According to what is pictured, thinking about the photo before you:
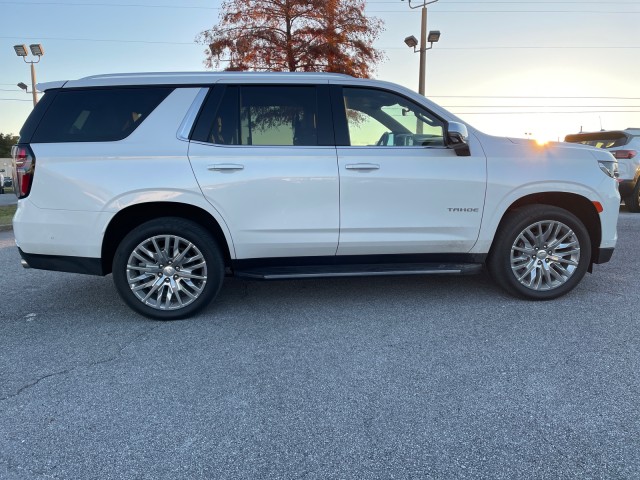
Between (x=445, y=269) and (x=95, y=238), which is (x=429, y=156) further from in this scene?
(x=95, y=238)

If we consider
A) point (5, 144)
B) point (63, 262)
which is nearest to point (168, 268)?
point (63, 262)

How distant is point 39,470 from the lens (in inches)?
79.7

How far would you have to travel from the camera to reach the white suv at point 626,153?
1002 centimetres

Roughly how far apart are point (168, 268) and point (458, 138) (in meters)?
2.60

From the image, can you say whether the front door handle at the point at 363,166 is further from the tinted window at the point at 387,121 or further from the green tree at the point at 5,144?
the green tree at the point at 5,144

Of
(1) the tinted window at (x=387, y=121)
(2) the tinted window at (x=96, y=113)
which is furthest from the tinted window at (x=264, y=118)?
(2) the tinted window at (x=96, y=113)

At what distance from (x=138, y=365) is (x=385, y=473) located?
1825 mm

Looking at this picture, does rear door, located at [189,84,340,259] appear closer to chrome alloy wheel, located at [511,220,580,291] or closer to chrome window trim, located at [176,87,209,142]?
chrome window trim, located at [176,87,209,142]

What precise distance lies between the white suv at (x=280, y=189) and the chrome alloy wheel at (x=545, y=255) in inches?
0.5

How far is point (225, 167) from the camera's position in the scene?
3.70 metres

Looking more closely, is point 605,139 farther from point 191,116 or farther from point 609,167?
point 191,116

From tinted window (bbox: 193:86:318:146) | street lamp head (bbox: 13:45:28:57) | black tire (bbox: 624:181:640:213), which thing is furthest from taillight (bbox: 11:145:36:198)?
street lamp head (bbox: 13:45:28:57)

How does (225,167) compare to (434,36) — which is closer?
(225,167)

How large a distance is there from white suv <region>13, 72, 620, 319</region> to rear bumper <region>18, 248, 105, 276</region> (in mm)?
13
